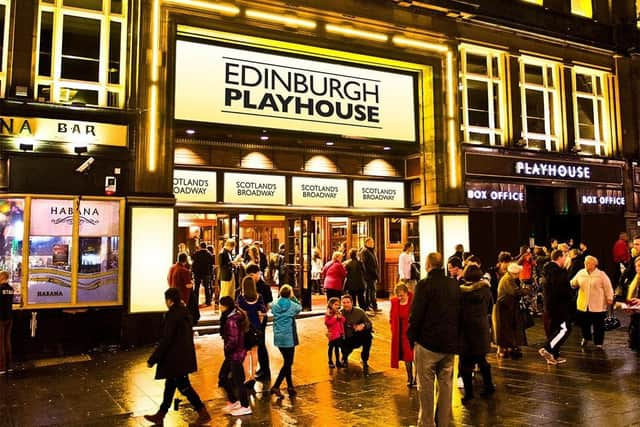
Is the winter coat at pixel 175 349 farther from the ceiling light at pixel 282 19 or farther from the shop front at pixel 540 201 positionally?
the shop front at pixel 540 201

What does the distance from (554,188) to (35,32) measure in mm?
15085

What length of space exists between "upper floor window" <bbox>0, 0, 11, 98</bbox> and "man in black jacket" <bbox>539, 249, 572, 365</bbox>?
10.7 meters

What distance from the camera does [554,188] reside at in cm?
1738

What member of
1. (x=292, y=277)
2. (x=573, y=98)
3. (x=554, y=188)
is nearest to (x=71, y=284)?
(x=292, y=277)

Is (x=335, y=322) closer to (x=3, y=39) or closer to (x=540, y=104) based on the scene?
(x=3, y=39)

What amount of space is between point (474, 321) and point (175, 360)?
3745 mm

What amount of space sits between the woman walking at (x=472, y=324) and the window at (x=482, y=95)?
30.7 ft

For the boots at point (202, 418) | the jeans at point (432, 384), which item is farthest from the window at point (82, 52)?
the jeans at point (432, 384)

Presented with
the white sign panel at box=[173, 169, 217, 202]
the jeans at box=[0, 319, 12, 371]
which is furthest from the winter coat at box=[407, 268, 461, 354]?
the white sign panel at box=[173, 169, 217, 202]

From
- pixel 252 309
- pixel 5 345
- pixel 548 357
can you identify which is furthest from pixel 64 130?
pixel 548 357

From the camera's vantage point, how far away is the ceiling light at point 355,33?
1347 centimetres

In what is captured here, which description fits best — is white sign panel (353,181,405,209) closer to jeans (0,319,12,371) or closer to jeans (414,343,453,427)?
jeans (0,319,12,371)

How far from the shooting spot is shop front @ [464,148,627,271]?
1538cm

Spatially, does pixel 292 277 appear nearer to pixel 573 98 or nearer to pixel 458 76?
pixel 458 76
